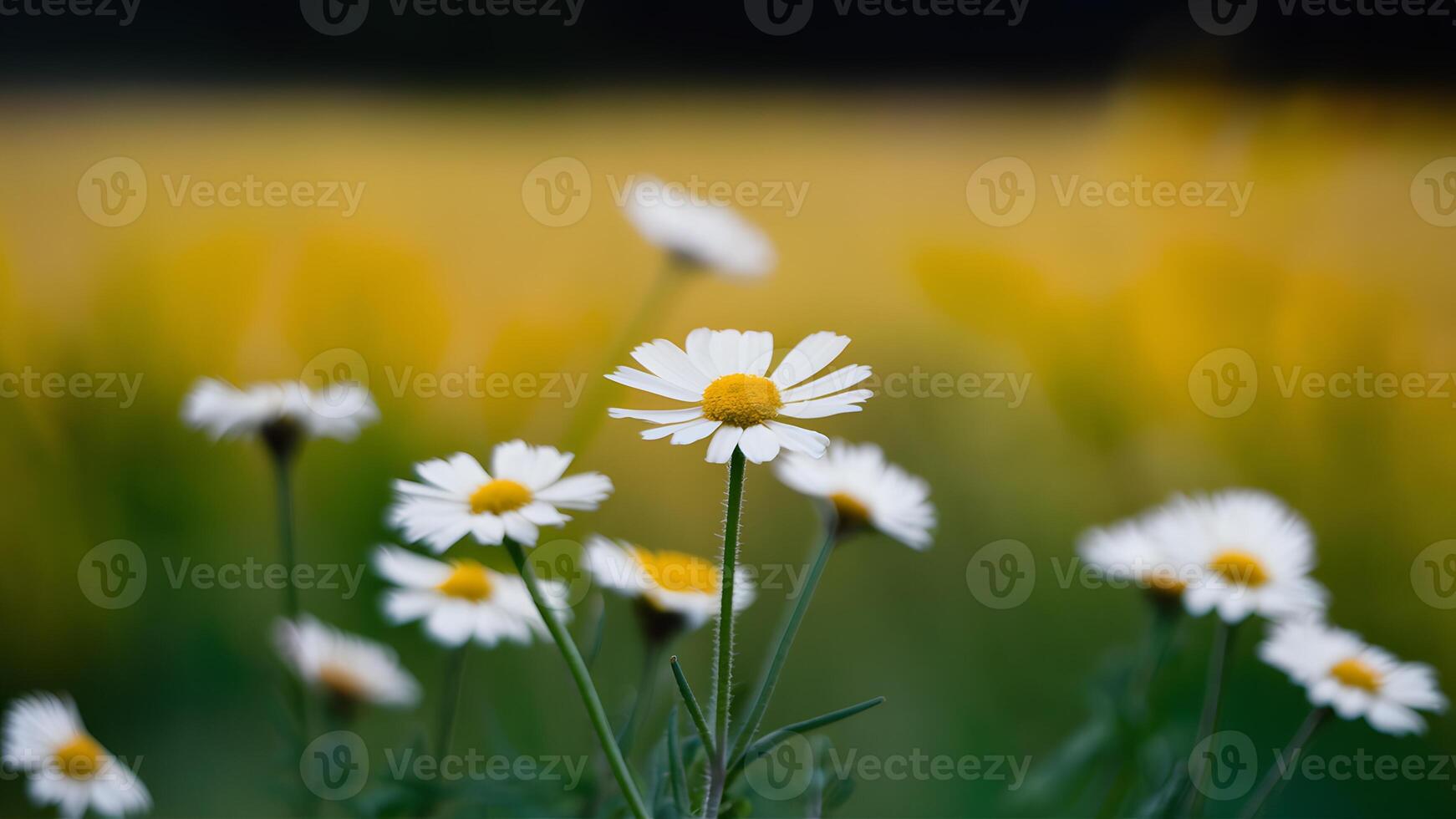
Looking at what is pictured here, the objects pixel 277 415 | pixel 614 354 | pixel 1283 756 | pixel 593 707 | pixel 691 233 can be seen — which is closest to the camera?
pixel 593 707

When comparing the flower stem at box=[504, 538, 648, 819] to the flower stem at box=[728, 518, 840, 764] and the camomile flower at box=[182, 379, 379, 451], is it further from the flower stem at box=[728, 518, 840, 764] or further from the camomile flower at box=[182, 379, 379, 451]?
the camomile flower at box=[182, 379, 379, 451]

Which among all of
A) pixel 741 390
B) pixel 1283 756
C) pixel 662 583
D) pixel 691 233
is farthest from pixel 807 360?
pixel 691 233

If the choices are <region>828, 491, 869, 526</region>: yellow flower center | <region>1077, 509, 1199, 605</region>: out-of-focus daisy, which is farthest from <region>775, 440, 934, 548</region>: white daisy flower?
<region>1077, 509, 1199, 605</region>: out-of-focus daisy

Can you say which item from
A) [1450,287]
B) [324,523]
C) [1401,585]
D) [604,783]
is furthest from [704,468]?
[1450,287]

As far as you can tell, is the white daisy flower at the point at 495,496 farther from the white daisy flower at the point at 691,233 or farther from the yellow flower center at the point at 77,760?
the white daisy flower at the point at 691,233

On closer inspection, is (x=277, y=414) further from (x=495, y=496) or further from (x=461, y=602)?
(x=495, y=496)

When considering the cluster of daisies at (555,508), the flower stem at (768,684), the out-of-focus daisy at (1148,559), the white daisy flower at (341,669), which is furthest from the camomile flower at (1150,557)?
the white daisy flower at (341,669)

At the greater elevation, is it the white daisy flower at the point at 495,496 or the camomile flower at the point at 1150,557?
the camomile flower at the point at 1150,557

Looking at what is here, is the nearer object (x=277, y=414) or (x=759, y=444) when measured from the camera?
(x=759, y=444)
